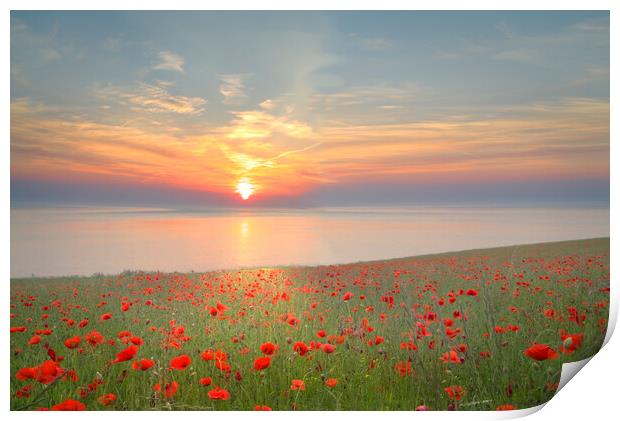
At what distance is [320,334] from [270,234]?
898 mm

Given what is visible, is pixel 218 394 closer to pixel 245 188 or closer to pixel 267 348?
pixel 267 348

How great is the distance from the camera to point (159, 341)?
12.7ft

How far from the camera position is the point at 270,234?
4.23 meters

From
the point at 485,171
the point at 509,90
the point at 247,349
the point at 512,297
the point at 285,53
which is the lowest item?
the point at 247,349

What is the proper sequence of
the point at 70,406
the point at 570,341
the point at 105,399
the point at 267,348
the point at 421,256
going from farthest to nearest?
the point at 421,256 → the point at 570,341 → the point at 267,348 → the point at 105,399 → the point at 70,406

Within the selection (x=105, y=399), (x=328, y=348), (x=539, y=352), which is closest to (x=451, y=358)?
(x=539, y=352)

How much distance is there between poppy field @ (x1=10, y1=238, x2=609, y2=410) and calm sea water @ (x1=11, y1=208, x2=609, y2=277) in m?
0.11

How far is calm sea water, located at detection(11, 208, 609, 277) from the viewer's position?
409cm

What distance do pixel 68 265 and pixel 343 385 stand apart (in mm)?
2260

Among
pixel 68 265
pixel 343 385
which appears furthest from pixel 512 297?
pixel 68 265

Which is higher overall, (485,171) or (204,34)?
(204,34)

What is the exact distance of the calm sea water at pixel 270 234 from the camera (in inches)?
161
